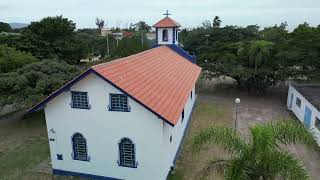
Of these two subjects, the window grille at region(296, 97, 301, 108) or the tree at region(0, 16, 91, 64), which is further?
the tree at region(0, 16, 91, 64)

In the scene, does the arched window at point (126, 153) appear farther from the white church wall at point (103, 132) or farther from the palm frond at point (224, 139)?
the palm frond at point (224, 139)

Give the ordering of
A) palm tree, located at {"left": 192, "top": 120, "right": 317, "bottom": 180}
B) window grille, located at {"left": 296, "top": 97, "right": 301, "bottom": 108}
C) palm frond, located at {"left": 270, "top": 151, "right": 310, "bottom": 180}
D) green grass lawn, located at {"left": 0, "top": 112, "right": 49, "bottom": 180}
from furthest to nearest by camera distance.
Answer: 1. window grille, located at {"left": 296, "top": 97, "right": 301, "bottom": 108}
2. green grass lawn, located at {"left": 0, "top": 112, "right": 49, "bottom": 180}
3. palm tree, located at {"left": 192, "top": 120, "right": 317, "bottom": 180}
4. palm frond, located at {"left": 270, "top": 151, "right": 310, "bottom": 180}

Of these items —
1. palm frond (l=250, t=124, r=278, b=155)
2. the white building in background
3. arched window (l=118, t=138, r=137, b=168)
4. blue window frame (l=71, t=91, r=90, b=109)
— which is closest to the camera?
palm frond (l=250, t=124, r=278, b=155)

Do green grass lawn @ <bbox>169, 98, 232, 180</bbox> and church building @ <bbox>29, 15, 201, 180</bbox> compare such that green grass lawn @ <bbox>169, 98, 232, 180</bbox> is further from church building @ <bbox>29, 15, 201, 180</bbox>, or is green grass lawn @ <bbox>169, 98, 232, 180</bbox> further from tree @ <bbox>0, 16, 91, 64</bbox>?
tree @ <bbox>0, 16, 91, 64</bbox>

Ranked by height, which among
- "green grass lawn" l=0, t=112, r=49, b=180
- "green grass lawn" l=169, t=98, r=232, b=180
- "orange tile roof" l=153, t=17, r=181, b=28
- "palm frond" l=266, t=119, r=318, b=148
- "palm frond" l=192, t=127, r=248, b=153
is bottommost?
"green grass lawn" l=0, t=112, r=49, b=180

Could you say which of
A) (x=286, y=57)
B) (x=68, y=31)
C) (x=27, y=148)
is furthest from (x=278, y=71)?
(x=68, y=31)

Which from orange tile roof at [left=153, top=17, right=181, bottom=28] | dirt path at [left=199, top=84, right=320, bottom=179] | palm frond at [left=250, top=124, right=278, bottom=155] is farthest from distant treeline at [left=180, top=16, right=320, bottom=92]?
palm frond at [left=250, top=124, right=278, bottom=155]

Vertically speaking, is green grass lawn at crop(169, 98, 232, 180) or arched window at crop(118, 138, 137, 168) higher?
arched window at crop(118, 138, 137, 168)
